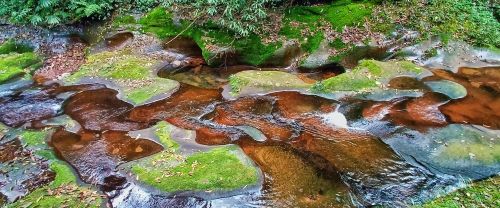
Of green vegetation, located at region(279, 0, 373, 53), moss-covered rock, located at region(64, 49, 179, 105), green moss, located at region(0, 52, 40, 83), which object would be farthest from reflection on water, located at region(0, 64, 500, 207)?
green vegetation, located at region(279, 0, 373, 53)

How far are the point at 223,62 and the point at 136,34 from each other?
3.96m

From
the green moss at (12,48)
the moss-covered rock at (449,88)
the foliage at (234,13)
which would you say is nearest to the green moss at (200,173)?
the moss-covered rock at (449,88)

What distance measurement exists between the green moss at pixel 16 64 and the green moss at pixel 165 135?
20.4 ft

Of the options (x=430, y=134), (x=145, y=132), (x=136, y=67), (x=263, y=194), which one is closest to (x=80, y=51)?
(x=136, y=67)

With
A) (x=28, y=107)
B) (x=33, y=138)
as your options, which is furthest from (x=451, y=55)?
(x=28, y=107)

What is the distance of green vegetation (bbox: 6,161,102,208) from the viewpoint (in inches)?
281

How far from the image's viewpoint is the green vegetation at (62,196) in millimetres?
7141

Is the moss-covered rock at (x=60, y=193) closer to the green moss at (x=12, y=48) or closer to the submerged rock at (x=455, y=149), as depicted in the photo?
the submerged rock at (x=455, y=149)

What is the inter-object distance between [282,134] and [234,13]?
567 cm

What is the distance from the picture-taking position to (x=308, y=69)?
13.0m

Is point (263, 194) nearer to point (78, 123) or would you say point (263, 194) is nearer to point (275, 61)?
point (78, 123)

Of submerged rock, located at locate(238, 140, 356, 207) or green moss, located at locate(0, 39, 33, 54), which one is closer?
submerged rock, located at locate(238, 140, 356, 207)

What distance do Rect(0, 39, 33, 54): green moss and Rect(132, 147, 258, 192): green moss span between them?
9906 mm

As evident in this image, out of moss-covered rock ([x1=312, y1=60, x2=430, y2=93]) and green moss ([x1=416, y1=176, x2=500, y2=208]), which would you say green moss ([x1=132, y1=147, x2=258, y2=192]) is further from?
moss-covered rock ([x1=312, y1=60, x2=430, y2=93])
